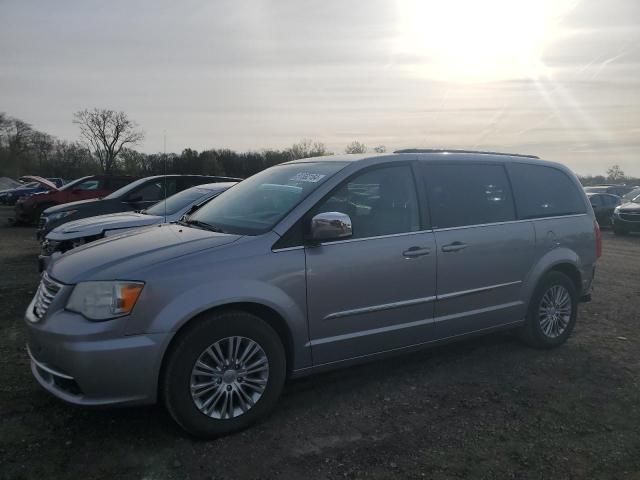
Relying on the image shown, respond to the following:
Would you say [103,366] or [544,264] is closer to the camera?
[103,366]

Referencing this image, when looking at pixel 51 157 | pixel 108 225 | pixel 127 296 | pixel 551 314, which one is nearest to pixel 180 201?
pixel 108 225

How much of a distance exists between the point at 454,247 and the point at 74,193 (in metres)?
13.1

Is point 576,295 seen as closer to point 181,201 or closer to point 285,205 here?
point 285,205

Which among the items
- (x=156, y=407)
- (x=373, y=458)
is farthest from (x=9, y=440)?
(x=373, y=458)

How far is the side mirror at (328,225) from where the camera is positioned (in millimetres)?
3521

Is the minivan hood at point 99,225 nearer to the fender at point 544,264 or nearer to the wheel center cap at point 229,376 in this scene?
the wheel center cap at point 229,376

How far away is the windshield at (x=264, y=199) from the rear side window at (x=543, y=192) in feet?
6.57

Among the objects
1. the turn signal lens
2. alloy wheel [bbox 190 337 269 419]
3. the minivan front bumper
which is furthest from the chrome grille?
alloy wheel [bbox 190 337 269 419]

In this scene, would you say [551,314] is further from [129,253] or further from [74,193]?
[74,193]

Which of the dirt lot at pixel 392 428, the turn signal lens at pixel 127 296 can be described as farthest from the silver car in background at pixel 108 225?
the turn signal lens at pixel 127 296

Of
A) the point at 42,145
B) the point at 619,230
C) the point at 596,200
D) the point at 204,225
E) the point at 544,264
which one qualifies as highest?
the point at 42,145

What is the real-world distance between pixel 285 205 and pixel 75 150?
7003 cm

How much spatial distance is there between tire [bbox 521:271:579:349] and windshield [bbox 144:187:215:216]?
5.05 m

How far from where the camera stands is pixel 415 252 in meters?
4.07
